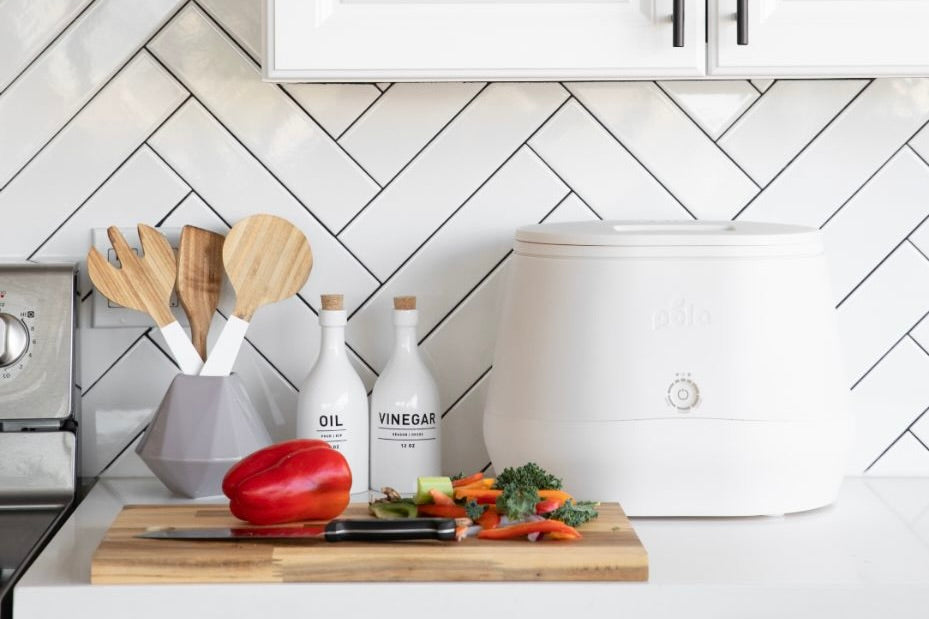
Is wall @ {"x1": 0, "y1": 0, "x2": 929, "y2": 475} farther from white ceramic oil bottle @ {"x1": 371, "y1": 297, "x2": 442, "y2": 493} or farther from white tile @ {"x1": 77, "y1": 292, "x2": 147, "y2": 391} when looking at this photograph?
white ceramic oil bottle @ {"x1": 371, "y1": 297, "x2": 442, "y2": 493}

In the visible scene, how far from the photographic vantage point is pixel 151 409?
4.78 feet

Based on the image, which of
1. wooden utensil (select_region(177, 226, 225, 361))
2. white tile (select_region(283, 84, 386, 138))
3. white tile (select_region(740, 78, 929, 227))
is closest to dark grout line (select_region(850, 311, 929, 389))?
white tile (select_region(740, 78, 929, 227))

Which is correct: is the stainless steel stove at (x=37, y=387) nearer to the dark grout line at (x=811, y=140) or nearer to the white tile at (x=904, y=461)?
the dark grout line at (x=811, y=140)

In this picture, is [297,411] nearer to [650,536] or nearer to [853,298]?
[650,536]

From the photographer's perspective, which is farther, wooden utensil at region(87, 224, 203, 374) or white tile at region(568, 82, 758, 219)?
white tile at region(568, 82, 758, 219)

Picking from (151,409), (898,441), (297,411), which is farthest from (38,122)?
(898,441)

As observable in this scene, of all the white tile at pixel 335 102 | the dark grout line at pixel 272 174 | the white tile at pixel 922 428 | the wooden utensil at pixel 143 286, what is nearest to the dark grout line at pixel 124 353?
the wooden utensil at pixel 143 286

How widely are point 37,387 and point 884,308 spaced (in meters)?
1.05

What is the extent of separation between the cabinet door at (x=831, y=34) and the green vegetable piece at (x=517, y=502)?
0.48 meters

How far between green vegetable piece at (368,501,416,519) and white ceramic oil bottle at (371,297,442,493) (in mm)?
154

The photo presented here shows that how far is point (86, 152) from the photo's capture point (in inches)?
56.3

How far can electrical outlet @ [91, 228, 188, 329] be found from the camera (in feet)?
4.69

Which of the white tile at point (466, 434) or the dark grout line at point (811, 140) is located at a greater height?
the dark grout line at point (811, 140)

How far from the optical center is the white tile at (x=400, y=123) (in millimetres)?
1444
